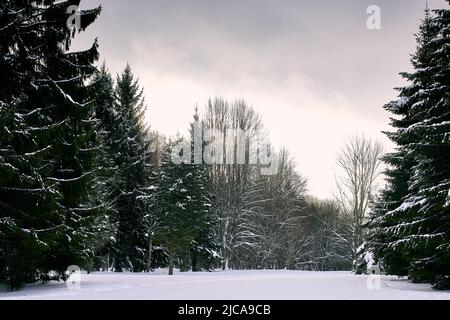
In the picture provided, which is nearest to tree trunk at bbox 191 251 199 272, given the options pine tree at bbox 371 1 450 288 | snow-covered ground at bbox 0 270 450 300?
snow-covered ground at bbox 0 270 450 300

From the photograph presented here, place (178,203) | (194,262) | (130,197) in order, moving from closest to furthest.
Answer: (178,203) → (130,197) → (194,262)

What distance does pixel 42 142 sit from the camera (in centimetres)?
1184

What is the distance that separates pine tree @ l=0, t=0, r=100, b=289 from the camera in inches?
448

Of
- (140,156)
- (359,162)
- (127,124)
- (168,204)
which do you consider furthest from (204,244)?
(359,162)

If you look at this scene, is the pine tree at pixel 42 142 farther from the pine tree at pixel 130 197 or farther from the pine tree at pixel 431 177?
the pine tree at pixel 130 197

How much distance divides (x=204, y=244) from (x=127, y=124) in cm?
1104

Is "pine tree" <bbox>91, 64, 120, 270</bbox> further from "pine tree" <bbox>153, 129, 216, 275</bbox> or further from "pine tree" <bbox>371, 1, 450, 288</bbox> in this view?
"pine tree" <bbox>371, 1, 450, 288</bbox>

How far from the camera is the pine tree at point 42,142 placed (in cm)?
1139

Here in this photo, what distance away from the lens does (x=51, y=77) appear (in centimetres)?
1421

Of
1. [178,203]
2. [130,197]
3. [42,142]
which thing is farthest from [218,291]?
[130,197]

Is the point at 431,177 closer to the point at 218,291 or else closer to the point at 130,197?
the point at 218,291
